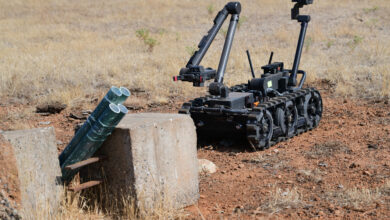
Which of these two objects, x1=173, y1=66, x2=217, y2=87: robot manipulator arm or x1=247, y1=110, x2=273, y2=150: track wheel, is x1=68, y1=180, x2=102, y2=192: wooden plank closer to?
x1=173, y1=66, x2=217, y2=87: robot manipulator arm

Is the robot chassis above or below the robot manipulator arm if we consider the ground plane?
below

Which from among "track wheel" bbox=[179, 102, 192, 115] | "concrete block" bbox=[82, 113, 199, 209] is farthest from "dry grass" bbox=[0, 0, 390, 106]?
"concrete block" bbox=[82, 113, 199, 209]

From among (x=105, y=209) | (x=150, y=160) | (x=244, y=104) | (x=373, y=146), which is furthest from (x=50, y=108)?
(x=373, y=146)

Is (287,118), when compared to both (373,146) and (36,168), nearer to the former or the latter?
(373,146)

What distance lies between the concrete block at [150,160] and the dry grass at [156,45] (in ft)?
19.9

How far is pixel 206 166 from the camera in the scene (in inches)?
279

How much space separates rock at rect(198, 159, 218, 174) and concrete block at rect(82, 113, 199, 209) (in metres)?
1.48

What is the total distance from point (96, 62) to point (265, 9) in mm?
17810

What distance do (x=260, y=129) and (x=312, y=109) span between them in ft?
6.57

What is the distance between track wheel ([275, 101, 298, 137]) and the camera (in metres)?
8.54

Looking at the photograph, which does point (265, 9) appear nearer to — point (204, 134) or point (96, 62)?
point (96, 62)

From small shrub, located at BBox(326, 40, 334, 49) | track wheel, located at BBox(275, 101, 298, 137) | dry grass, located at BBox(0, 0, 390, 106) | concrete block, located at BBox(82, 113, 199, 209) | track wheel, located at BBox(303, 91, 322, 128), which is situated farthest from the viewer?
small shrub, located at BBox(326, 40, 334, 49)

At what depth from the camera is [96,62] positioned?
15.2m

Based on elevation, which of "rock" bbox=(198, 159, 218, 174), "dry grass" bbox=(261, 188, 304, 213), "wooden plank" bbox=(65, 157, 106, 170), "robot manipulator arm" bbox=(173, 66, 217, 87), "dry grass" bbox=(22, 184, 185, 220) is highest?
"robot manipulator arm" bbox=(173, 66, 217, 87)
